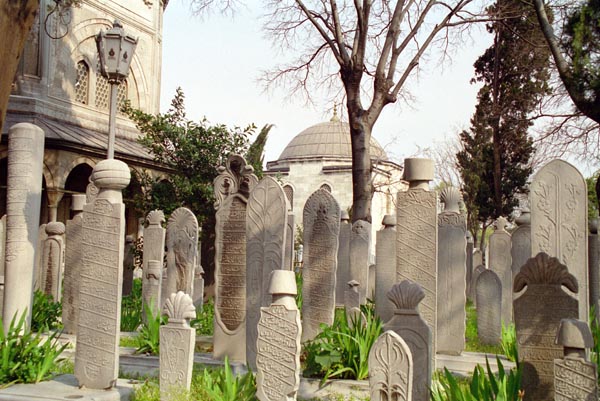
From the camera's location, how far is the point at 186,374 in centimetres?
632

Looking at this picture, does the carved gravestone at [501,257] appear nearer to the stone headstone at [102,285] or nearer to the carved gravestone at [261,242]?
the carved gravestone at [261,242]

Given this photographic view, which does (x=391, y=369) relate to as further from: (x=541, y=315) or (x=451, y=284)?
(x=451, y=284)

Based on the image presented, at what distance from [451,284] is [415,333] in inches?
169

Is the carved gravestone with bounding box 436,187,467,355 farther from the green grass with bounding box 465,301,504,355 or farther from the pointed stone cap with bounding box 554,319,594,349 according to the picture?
the pointed stone cap with bounding box 554,319,594,349

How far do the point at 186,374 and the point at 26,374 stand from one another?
163cm

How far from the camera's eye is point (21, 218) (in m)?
7.67

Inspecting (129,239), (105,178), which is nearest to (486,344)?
(105,178)

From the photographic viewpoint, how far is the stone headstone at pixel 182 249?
35.7 feet

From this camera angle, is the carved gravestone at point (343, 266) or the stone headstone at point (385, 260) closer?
the stone headstone at point (385, 260)

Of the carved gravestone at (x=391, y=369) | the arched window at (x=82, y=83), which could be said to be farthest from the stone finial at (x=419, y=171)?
the arched window at (x=82, y=83)

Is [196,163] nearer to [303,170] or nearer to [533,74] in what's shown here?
[533,74]

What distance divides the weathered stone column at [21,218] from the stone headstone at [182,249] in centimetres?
328

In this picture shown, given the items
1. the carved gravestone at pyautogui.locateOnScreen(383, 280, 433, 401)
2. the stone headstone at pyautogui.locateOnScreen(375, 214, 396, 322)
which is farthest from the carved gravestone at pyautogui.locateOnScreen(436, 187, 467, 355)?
the carved gravestone at pyautogui.locateOnScreen(383, 280, 433, 401)

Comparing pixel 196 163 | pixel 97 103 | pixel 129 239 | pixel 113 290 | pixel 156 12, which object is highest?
pixel 156 12
